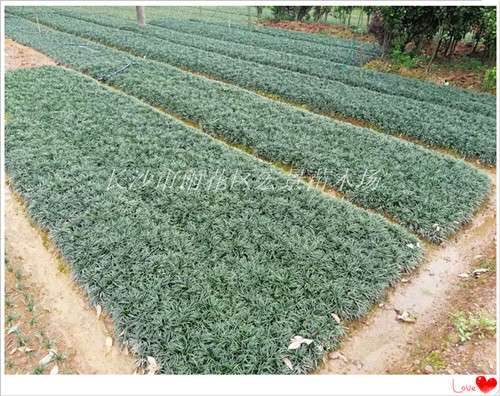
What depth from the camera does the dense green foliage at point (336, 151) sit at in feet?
21.9

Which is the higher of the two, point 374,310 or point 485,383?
point 485,383

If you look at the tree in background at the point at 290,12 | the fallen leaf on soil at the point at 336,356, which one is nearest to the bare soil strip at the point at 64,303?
the fallen leaf on soil at the point at 336,356

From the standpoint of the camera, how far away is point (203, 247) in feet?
18.2

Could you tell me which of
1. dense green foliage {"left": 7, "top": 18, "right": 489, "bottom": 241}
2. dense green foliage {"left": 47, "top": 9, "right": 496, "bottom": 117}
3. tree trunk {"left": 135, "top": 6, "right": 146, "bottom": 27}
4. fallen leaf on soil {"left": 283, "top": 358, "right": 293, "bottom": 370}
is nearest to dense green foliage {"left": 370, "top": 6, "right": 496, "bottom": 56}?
dense green foliage {"left": 47, "top": 9, "right": 496, "bottom": 117}

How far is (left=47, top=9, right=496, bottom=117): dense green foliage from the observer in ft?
37.1

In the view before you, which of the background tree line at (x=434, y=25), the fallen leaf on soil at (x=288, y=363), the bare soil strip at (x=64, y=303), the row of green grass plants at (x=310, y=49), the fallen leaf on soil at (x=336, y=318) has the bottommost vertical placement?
the bare soil strip at (x=64, y=303)

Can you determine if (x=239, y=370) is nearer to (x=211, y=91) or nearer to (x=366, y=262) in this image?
(x=366, y=262)

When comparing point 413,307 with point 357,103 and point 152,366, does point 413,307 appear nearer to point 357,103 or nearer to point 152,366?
point 152,366

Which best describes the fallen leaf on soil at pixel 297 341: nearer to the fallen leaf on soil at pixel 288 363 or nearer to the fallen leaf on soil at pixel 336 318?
the fallen leaf on soil at pixel 288 363

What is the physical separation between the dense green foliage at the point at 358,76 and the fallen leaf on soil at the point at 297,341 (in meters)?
9.70

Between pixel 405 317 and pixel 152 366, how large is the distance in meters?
3.29

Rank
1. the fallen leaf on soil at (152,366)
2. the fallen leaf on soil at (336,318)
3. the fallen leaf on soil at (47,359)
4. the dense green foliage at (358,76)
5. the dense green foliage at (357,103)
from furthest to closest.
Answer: the dense green foliage at (358,76) → the dense green foliage at (357,103) → the fallen leaf on soil at (336,318) → the fallen leaf on soil at (47,359) → the fallen leaf on soil at (152,366)

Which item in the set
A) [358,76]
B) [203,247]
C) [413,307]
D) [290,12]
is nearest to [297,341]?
[413,307]

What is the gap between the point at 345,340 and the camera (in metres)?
4.55
